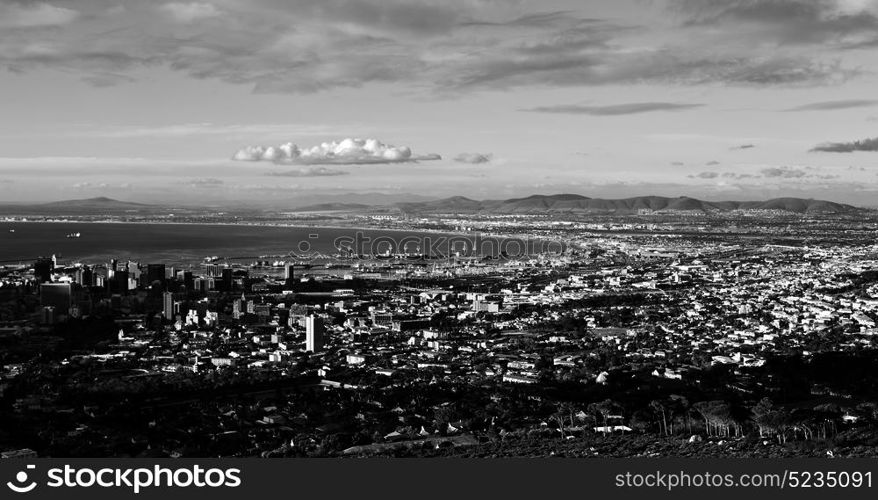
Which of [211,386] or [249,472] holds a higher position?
[249,472]

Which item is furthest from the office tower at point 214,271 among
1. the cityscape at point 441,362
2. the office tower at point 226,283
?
the office tower at point 226,283

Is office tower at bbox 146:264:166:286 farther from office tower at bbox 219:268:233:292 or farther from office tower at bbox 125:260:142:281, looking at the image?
office tower at bbox 219:268:233:292

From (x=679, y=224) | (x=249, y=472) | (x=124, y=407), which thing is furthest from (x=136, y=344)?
(x=679, y=224)

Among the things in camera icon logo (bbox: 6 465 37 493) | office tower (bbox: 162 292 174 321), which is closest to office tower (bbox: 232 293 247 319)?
office tower (bbox: 162 292 174 321)

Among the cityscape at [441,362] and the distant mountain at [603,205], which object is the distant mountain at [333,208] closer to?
the distant mountain at [603,205]

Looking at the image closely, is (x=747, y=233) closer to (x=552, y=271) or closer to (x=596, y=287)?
Result: (x=552, y=271)
